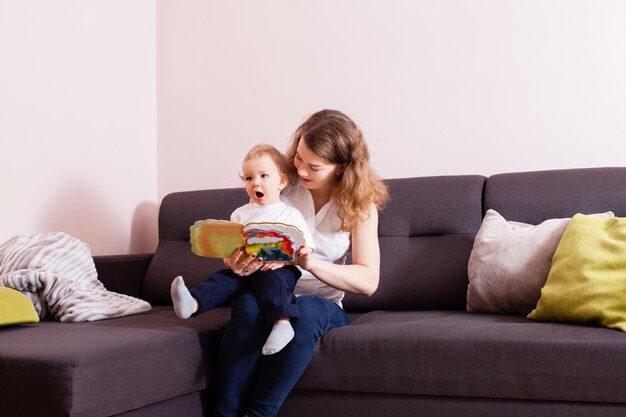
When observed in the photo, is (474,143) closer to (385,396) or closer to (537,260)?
(537,260)

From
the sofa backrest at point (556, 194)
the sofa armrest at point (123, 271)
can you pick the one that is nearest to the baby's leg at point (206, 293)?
the sofa armrest at point (123, 271)

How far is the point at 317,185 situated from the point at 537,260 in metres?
0.70

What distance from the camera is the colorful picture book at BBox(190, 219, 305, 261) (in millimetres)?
1959

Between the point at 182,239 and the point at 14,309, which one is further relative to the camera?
the point at 182,239

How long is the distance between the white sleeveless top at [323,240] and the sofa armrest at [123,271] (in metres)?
0.84

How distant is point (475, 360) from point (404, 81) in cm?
147

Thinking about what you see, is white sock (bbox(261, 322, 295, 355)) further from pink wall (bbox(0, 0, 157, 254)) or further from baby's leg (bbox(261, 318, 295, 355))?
pink wall (bbox(0, 0, 157, 254))

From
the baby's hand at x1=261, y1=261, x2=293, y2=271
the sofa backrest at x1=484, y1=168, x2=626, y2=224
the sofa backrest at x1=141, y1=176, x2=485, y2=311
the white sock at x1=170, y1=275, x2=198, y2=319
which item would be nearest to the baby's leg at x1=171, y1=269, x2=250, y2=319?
the white sock at x1=170, y1=275, x2=198, y2=319

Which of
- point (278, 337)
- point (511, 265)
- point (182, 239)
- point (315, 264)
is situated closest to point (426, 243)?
point (511, 265)

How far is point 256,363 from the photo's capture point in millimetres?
2055

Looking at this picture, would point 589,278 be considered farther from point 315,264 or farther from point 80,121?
point 80,121

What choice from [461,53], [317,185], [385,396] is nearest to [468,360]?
[385,396]

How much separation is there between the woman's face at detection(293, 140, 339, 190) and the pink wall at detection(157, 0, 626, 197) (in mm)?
812

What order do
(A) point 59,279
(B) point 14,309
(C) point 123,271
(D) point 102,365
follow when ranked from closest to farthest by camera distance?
1. (D) point 102,365
2. (B) point 14,309
3. (A) point 59,279
4. (C) point 123,271
